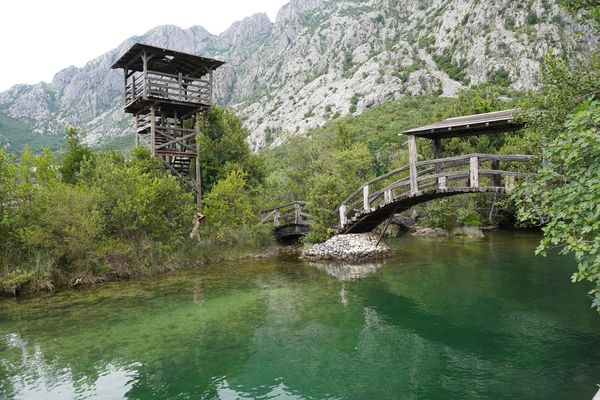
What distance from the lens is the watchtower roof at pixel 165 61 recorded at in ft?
69.4

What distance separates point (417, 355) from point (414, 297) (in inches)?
185

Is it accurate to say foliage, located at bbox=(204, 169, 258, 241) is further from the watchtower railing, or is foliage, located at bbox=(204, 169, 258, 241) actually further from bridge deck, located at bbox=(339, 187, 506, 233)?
bridge deck, located at bbox=(339, 187, 506, 233)

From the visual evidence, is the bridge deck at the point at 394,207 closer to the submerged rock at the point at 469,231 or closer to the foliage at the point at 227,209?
the foliage at the point at 227,209

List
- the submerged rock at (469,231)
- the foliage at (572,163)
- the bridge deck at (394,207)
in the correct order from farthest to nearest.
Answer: the submerged rock at (469,231), the bridge deck at (394,207), the foliage at (572,163)

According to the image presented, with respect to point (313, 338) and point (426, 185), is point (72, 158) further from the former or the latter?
point (313, 338)

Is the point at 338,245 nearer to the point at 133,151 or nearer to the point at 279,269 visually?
the point at 279,269

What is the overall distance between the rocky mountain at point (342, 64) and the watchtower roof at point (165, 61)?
17.9m

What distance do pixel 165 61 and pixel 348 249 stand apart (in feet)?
48.0

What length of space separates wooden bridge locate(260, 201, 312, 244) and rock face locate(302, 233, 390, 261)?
2076 millimetres

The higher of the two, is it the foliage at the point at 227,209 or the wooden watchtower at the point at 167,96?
the wooden watchtower at the point at 167,96

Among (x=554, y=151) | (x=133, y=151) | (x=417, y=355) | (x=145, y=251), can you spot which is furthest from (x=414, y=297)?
(x=133, y=151)

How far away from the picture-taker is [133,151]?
20.9 m

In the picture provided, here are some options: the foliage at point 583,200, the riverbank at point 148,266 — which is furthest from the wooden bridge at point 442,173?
the foliage at point 583,200

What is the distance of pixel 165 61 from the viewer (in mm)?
23156
